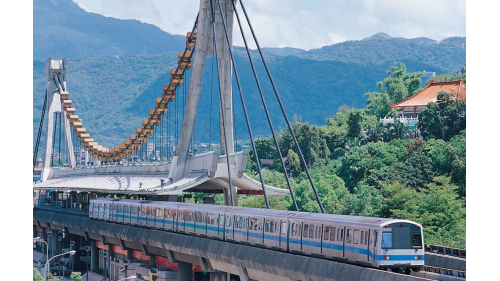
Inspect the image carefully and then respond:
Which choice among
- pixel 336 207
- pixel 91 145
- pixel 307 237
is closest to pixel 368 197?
pixel 336 207

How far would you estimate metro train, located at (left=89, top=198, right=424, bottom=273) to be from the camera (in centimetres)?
3322

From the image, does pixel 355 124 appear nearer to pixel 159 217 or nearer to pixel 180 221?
pixel 159 217

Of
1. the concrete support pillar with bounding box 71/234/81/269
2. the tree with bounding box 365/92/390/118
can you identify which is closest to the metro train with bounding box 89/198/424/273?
the concrete support pillar with bounding box 71/234/81/269

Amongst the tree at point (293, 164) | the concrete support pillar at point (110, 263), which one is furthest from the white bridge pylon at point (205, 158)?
the tree at point (293, 164)

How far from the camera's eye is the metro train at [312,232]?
33219 mm

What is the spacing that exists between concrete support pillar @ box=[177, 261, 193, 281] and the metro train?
2656 millimetres

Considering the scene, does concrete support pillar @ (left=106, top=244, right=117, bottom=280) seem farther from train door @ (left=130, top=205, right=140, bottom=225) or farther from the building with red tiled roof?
the building with red tiled roof

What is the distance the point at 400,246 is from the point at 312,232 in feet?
17.1

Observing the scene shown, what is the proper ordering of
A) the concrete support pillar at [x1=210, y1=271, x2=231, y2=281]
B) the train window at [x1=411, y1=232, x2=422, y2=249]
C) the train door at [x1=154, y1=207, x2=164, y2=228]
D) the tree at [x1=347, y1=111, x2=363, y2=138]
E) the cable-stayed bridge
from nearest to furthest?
the train window at [x1=411, y1=232, x2=422, y2=249]
the cable-stayed bridge
the concrete support pillar at [x1=210, y1=271, x2=231, y2=281]
the train door at [x1=154, y1=207, x2=164, y2=228]
the tree at [x1=347, y1=111, x2=363, y2=138]

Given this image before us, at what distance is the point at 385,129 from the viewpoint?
128 metres

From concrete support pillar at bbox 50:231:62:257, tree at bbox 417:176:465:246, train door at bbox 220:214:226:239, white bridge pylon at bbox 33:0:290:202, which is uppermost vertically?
white bridge pylon at bbox 33:0:290:202
